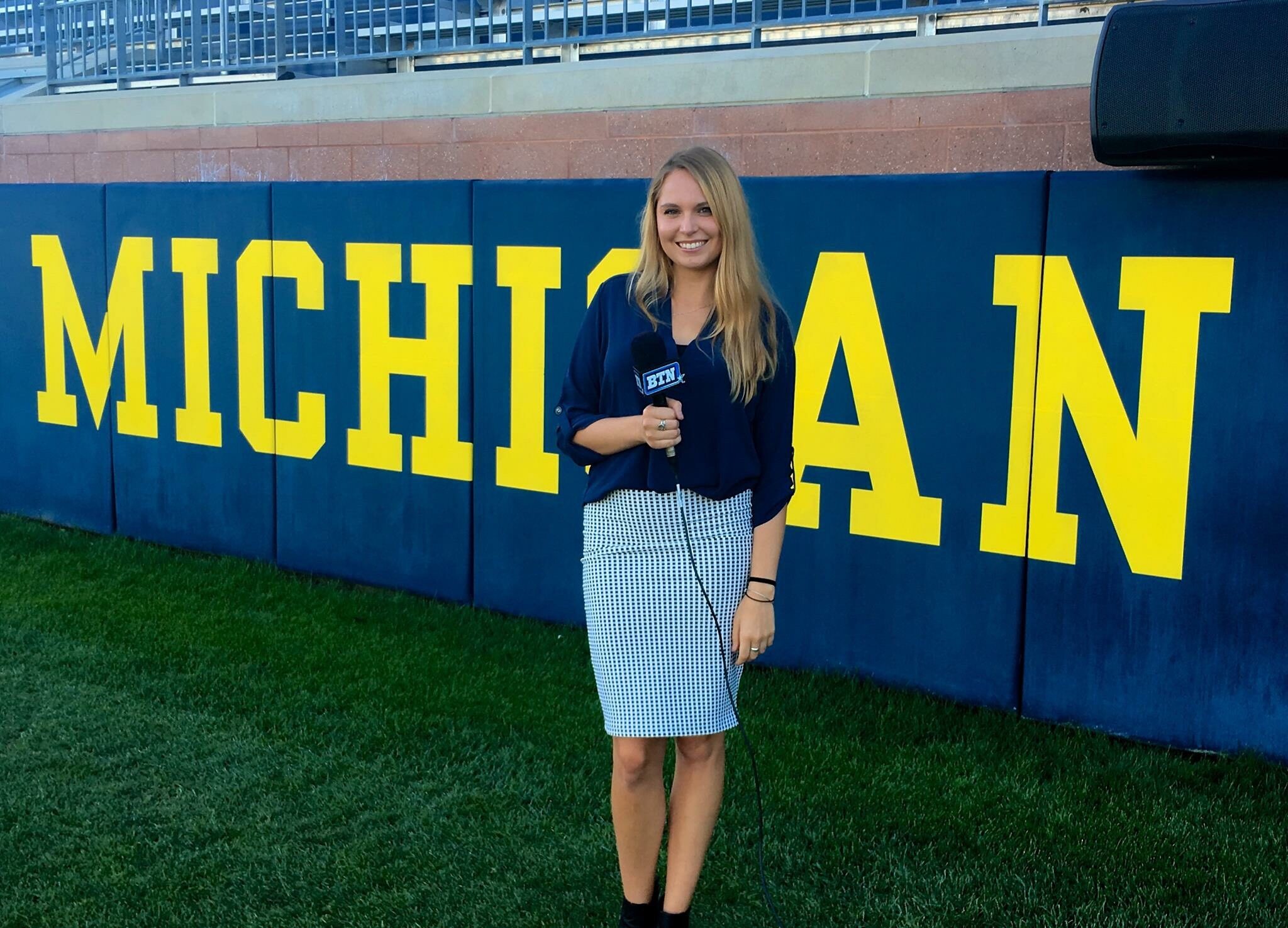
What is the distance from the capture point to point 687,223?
126 inches

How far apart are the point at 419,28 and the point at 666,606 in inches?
229

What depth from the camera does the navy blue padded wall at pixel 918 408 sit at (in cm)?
526

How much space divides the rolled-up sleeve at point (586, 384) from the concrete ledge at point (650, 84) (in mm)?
2732

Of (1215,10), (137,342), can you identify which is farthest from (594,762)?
(137,342)

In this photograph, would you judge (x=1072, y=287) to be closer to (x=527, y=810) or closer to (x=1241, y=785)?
(x=1241, y=785)

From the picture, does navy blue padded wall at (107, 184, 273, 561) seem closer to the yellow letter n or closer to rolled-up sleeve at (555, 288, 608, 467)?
the yellow letter n

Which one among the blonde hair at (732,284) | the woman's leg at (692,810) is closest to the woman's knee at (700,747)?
the woman's leg at (692,810)

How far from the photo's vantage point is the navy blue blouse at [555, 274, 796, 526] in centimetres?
320

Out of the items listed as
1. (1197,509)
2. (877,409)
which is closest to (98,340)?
(877,409)

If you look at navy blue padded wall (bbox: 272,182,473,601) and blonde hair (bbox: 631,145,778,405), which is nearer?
blonde hair (bbox: 631,145,778,405)

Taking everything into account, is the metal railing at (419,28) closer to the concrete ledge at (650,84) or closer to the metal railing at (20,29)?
the concrete ledge at (650,84)

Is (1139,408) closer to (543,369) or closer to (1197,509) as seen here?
(1197,509)

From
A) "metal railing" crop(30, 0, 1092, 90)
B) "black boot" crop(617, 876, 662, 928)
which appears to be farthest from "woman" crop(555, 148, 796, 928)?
"metal railing" crop(30, 0, 1092, 90)

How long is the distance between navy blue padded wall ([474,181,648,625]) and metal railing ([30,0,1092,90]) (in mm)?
1348
